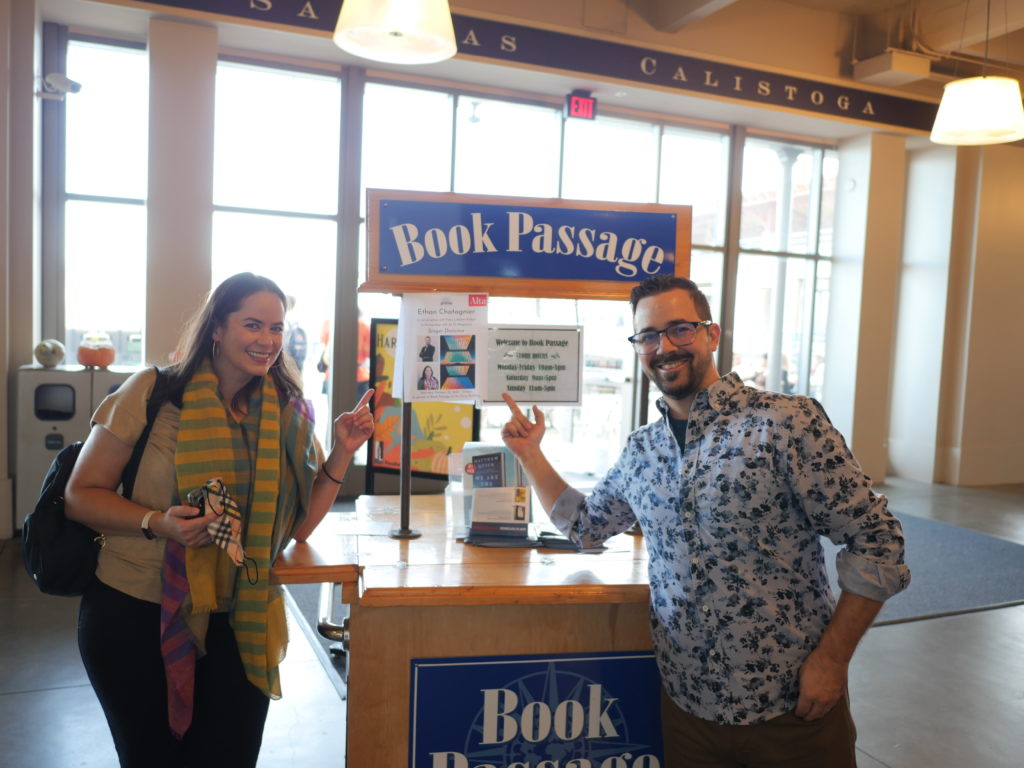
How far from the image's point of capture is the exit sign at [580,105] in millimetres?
6812

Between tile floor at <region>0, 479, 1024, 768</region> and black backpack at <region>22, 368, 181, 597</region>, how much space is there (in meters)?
1.29

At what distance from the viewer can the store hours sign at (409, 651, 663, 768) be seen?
1.92 m

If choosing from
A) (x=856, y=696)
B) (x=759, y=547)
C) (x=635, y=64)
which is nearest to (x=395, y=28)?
(x=759, y=547)

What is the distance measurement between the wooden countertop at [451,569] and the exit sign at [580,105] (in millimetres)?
5250

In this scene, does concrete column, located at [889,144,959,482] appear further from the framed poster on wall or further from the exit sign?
the framed poster on wall

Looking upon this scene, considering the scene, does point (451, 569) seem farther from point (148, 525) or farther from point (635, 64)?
point (635, 64)

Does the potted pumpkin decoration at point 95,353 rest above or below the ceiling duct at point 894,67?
below

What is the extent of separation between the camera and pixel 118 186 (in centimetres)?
599

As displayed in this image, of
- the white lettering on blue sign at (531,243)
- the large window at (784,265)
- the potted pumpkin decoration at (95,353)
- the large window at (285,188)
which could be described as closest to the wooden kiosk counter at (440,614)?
the white lettering on blue sign at (531,243)

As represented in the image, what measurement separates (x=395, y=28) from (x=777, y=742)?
2427 mm

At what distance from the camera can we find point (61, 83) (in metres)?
5.23

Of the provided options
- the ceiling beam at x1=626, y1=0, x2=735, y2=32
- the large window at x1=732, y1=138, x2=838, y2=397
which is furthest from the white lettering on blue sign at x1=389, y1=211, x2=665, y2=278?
the large window at x1=732, y1=138, x2=838, y2=397

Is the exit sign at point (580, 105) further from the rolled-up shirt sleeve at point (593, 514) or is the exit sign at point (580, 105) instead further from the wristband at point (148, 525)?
the wristband at point (148, 525)

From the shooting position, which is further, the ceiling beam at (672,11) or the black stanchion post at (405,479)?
the ceiling beam at (672,11)
